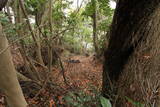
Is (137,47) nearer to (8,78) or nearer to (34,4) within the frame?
(8,78)

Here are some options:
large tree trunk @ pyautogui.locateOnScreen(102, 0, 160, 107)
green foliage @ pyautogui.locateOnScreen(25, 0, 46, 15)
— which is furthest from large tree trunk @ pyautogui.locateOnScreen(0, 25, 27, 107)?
green foliage @ pyautogui.locateOnScreen(25, 0, 46, 15)

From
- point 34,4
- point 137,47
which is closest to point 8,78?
point 137,47

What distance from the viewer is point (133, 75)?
66.4 inches

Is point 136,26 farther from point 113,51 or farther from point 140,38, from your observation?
point 113,51

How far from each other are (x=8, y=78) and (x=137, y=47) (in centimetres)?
139

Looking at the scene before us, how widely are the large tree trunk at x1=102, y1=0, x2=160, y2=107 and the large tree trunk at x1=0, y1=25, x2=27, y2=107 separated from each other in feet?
3.45

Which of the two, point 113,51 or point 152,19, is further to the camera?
point 113,51

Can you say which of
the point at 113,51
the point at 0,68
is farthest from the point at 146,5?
the point at 0,68

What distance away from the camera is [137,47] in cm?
172

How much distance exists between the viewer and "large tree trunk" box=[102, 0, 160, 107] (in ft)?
5.16

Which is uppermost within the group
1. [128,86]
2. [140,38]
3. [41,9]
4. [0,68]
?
[41,9]

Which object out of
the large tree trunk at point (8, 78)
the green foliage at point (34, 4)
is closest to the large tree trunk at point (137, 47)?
the large tree trunk at point (8, 78)

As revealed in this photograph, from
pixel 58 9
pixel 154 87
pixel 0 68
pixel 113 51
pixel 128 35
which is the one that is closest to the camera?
pixel 0 68

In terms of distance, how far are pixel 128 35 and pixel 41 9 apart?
2.61m
